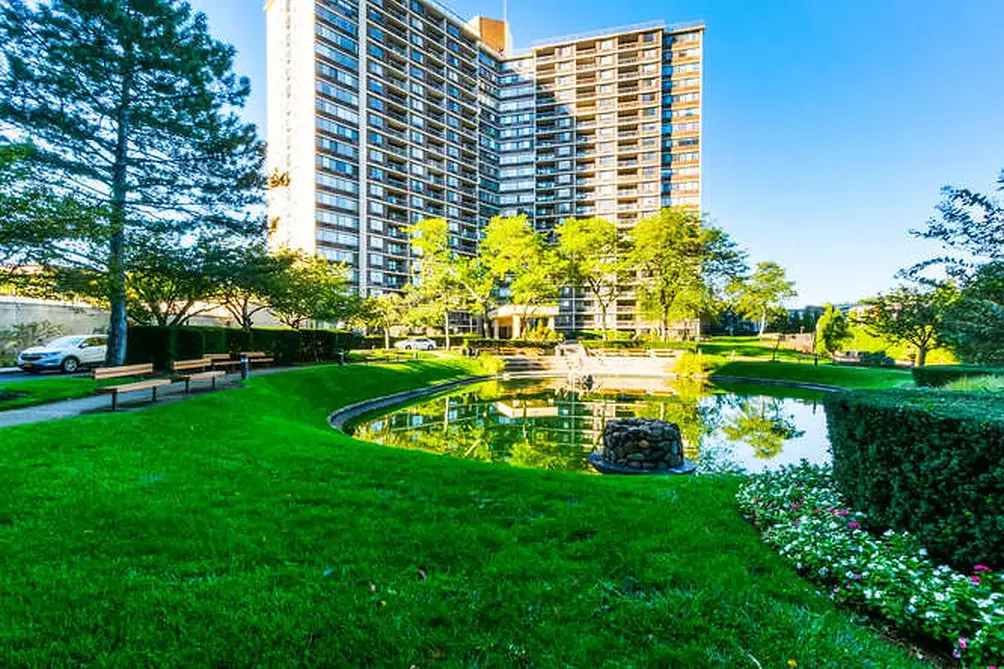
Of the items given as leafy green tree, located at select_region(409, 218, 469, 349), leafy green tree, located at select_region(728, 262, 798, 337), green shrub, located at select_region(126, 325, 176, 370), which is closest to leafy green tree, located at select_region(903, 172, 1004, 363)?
green shrub, located at select_region(126, 325, 176, 370)

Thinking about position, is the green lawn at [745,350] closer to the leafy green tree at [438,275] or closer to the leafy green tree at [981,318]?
the leafy green tree at [438,275]

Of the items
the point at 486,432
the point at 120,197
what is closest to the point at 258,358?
the point at 120,197

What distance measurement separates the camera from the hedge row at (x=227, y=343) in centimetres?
1741

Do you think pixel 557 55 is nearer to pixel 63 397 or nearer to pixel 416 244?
pixel 416 244

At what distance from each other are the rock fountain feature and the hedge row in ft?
52.0

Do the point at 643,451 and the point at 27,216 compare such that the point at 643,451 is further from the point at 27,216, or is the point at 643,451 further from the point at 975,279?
the point at 27,216

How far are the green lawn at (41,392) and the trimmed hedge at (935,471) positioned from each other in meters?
14.8

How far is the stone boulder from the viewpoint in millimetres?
9875

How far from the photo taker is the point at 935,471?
3641 millimetres

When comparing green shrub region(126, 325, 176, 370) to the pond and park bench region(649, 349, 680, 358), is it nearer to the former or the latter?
the pond

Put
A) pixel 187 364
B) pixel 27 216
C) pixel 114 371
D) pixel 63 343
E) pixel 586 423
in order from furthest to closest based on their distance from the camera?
pixel 63 343 < pixel 586 423 < pixel 187 364 < pixel 114 371 < pixel 27 216

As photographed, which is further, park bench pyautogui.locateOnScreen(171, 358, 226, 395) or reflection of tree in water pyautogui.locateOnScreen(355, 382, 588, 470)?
park bench pyautogui.locateOnScreen(171, 358, 226, 395)

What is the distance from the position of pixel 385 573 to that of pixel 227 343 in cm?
2146

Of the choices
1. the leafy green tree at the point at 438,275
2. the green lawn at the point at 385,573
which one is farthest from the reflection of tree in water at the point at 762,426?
the leafy green tree at the point at 438,275
